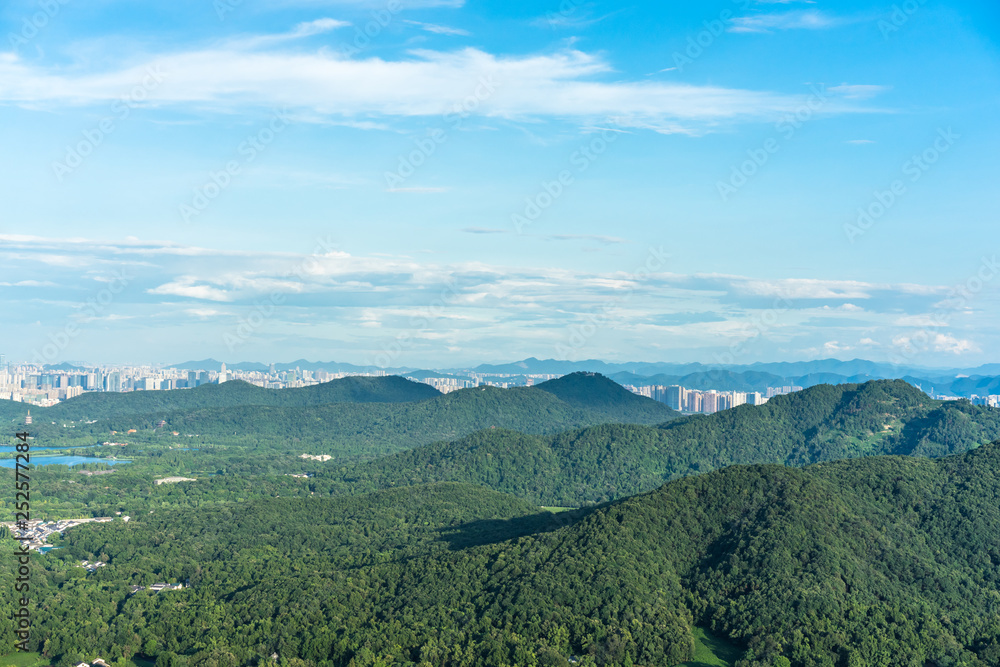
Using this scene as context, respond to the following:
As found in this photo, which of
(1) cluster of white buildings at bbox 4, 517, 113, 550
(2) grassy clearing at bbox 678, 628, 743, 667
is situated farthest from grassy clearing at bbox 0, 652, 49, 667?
(2) grassy clearing at bbox 678, 628, 743, 667

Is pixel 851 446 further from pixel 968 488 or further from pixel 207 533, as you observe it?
pixel 207 533

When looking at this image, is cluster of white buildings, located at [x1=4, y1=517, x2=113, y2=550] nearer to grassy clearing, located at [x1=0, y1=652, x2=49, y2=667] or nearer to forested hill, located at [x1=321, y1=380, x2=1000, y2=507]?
grassy clearing, located at [x1=0, y1=652, x2=49, y2=667]

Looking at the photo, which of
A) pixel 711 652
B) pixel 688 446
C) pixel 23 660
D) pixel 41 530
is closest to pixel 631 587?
pixel 711 652

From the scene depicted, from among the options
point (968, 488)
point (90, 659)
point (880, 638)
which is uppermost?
point (968, 488)

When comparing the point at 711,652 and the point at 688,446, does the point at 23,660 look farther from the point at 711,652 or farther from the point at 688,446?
the point at 688,446

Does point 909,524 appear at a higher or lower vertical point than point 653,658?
higher

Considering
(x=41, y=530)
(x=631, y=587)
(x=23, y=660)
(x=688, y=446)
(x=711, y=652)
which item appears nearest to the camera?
(x=711, y=652)

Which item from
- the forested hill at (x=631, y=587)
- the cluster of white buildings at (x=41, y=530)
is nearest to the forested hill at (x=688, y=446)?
the cluster of white buildings at (x=41, y=530)

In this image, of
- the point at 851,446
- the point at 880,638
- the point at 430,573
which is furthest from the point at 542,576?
the point at 851,446
